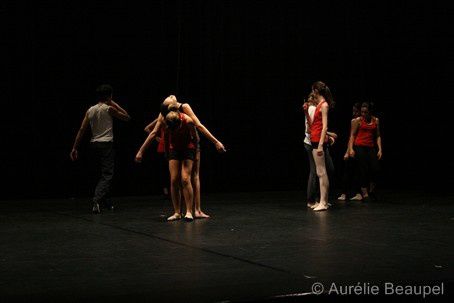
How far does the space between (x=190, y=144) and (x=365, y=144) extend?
13.6 feet

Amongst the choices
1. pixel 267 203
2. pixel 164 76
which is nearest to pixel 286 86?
pixel 164 76

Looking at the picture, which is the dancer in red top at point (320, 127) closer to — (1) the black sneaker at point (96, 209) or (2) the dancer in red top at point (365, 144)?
(2) the dancer in red top at point (365, 144)

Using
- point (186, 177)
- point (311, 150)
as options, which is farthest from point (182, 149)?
point (311, 150)

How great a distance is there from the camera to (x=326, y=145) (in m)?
11.2

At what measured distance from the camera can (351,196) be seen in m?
13.9

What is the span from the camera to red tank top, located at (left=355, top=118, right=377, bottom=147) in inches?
504

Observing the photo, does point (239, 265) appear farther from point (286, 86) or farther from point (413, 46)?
point (413, 46)

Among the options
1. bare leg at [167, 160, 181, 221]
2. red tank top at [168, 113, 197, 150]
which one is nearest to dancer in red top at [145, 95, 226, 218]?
red tank top at [168, 113, 197, 150]

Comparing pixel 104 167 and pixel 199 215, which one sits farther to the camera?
pixel 104 167

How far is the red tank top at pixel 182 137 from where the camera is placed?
9547mm

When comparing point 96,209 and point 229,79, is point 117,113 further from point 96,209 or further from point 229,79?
point 229,79

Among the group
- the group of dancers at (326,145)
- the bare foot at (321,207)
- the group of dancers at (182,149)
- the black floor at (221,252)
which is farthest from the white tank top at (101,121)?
the bare foot at (321,207)

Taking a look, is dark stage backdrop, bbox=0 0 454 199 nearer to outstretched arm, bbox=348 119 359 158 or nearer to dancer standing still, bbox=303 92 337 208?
outstretched arm, bbox=348 119 359 158

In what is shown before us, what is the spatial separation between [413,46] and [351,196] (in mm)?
3828
